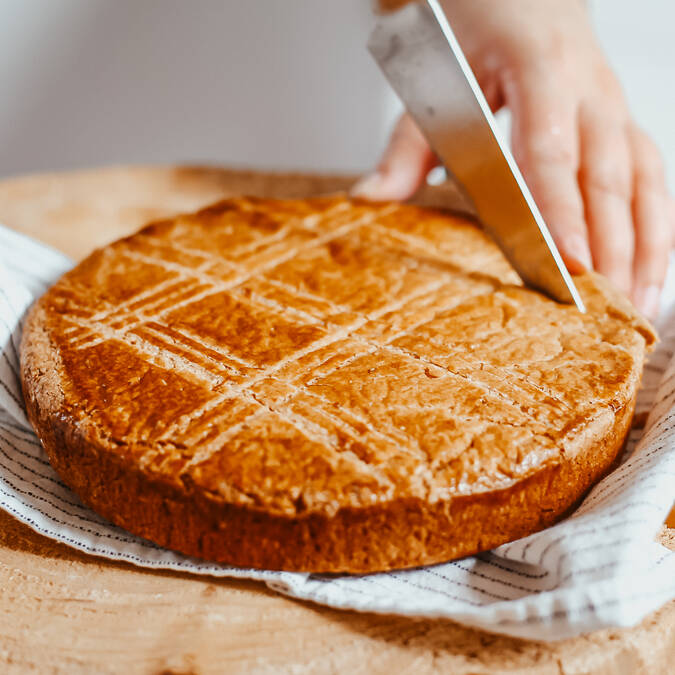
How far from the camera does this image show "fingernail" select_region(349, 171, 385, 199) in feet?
6.13

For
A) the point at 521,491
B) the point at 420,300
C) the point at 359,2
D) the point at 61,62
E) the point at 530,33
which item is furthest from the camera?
the point at 359,2

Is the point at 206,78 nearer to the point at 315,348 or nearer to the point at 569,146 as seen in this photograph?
the point at 569,146

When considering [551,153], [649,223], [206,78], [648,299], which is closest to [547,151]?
[551,153]

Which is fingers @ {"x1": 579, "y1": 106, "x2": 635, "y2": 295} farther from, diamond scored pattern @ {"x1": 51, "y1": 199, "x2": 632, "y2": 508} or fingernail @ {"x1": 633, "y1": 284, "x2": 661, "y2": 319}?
diamond scored pattern @ {"x1": 51, "y1": 199, "x2": 632, "y2": 508}

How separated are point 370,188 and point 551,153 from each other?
431 mm

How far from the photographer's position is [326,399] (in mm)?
1114

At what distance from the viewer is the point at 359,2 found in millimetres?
3451

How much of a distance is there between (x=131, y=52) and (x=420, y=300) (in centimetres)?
239

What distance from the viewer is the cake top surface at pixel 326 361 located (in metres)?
1.01

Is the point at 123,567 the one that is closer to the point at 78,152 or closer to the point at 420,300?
the point at 420,300

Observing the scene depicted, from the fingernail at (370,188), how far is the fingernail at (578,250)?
52 cm

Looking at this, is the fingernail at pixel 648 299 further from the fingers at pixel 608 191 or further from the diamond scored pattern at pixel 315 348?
the diamond scored pattern at pixel 315 348

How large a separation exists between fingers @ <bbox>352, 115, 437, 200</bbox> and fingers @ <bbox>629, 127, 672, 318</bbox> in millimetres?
497

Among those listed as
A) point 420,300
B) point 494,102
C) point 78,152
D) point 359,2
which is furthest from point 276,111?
point 420,300
